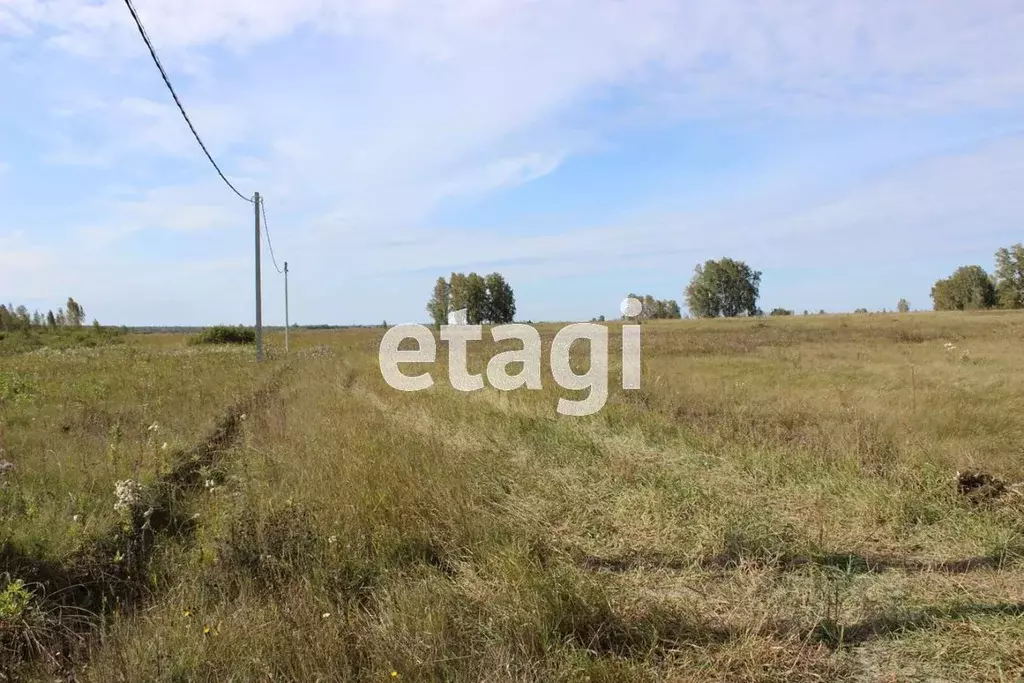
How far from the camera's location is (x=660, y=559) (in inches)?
158

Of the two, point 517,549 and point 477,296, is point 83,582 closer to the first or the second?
point 517,549

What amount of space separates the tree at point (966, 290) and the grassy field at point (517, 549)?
244ft

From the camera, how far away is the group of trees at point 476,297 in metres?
77.8

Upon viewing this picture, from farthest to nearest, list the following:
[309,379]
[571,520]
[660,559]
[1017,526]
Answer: [309,379] < [571,520] < [1017,526] < [660,559]

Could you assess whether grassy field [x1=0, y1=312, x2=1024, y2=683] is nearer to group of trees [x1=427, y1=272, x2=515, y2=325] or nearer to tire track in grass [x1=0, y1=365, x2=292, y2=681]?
tire track in grass [x1=0, y1=365, x2=292, y2=681]

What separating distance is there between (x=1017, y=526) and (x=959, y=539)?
534 millimetres

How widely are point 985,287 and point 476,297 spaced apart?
2310 inches

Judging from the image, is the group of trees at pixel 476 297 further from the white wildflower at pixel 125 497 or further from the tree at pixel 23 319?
the white wildflower at pixel 125 497

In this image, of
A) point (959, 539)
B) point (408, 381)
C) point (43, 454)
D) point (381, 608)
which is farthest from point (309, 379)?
point (959, 539)

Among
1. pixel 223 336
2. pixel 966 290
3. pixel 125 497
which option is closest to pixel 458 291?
pixel 223 336

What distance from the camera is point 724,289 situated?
86125 millimetres

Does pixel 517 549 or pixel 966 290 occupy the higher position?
pixel 966 290

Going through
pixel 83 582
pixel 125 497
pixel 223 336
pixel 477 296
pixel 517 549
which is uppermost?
pixel 477 296

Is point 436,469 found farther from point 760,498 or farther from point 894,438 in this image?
point 894,438
